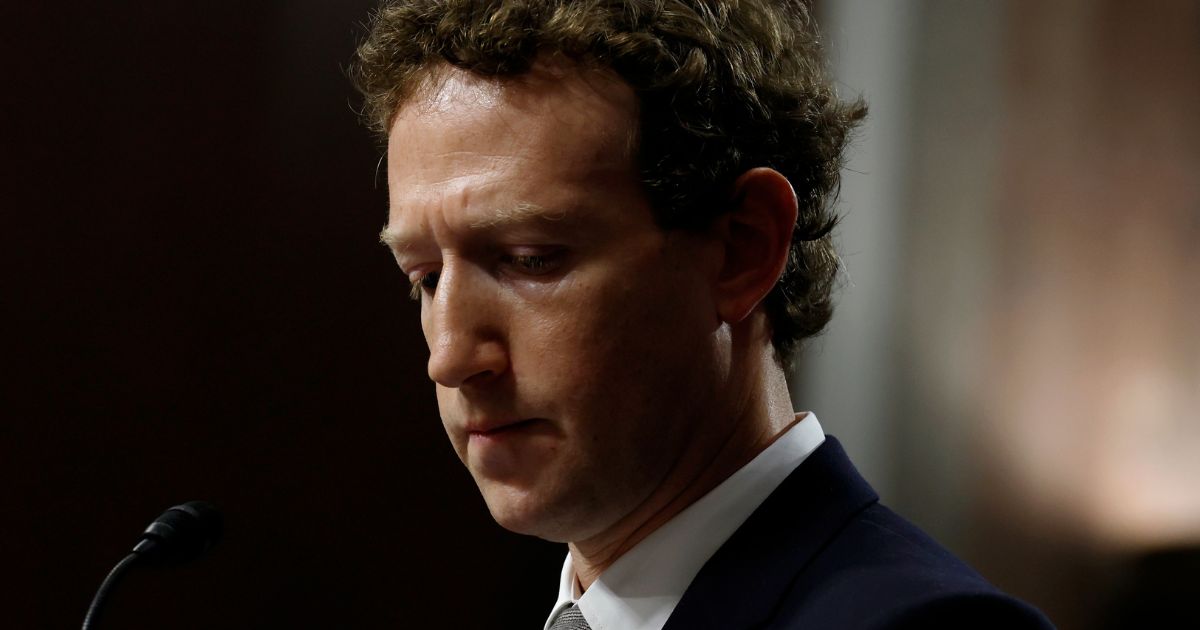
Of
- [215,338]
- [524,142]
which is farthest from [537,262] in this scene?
[215,338]

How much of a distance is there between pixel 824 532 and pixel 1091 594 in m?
1.40

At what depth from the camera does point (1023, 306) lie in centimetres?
229

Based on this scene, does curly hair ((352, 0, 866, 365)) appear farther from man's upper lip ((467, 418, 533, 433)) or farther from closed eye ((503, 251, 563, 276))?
man's upper lip ((467, 418, 533, 433))

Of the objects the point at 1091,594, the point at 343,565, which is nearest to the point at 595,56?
the point at 343,565

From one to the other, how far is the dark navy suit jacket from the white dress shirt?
16 mm

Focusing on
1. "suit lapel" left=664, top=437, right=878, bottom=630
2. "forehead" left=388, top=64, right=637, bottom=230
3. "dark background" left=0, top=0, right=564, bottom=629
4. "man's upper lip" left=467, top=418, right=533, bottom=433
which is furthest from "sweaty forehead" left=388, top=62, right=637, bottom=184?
"dark background" left=0, top=0, right=564, bottom=629

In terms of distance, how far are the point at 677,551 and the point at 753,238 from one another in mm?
329

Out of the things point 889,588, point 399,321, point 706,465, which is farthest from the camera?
point 399,321

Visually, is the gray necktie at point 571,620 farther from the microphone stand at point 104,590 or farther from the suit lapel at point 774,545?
the microphone stand at point 104,590

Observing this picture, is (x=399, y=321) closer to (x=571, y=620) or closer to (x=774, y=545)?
(x=571, y=620)

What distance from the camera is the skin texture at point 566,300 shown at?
1.08 meters

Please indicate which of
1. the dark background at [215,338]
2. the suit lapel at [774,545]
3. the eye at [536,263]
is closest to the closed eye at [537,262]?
the eye at [536,263]

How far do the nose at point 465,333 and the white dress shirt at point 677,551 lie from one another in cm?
24

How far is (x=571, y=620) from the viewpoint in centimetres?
125
